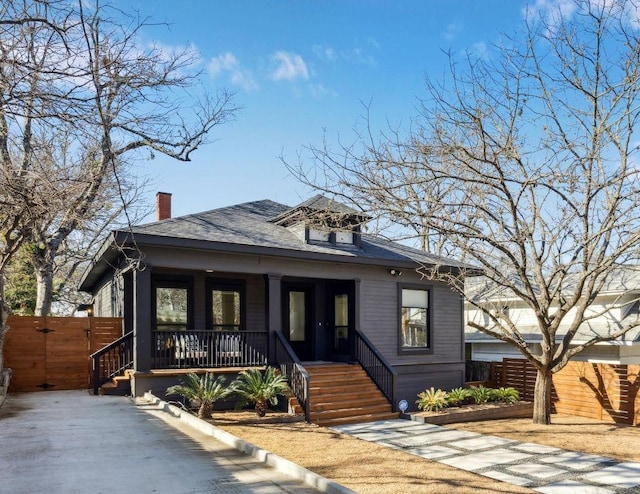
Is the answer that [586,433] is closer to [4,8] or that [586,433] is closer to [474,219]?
[474,219]

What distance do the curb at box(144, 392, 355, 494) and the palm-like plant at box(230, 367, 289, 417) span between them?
4.40 ft

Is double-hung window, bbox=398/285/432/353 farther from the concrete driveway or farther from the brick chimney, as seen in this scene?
the concrete driveway

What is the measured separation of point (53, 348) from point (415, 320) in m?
9.68

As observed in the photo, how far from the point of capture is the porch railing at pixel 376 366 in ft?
41.0

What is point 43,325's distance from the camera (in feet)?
41.4

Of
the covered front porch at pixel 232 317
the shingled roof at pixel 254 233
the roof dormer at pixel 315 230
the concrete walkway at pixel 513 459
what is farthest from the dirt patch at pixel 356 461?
the roof dormer at pixel 315 230

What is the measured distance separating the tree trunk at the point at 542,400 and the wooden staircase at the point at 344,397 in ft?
10.2

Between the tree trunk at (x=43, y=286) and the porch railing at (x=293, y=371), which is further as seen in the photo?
the tree trunk at (x=43, y=286)

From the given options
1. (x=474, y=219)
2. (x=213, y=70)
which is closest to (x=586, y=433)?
(x=474, y=219)

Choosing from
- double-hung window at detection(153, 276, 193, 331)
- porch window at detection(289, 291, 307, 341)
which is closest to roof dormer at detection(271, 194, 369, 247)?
Answer: porch window at detection(289, 291, 307, 341)

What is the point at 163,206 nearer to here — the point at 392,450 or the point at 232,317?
the point at 232,317

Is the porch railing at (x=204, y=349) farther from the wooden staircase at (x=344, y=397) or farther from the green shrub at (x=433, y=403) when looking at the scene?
the green shrub at (x=433, y=403)

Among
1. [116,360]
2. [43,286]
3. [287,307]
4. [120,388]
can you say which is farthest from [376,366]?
[43,286]

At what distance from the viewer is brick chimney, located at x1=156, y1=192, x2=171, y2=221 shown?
52.2ft
